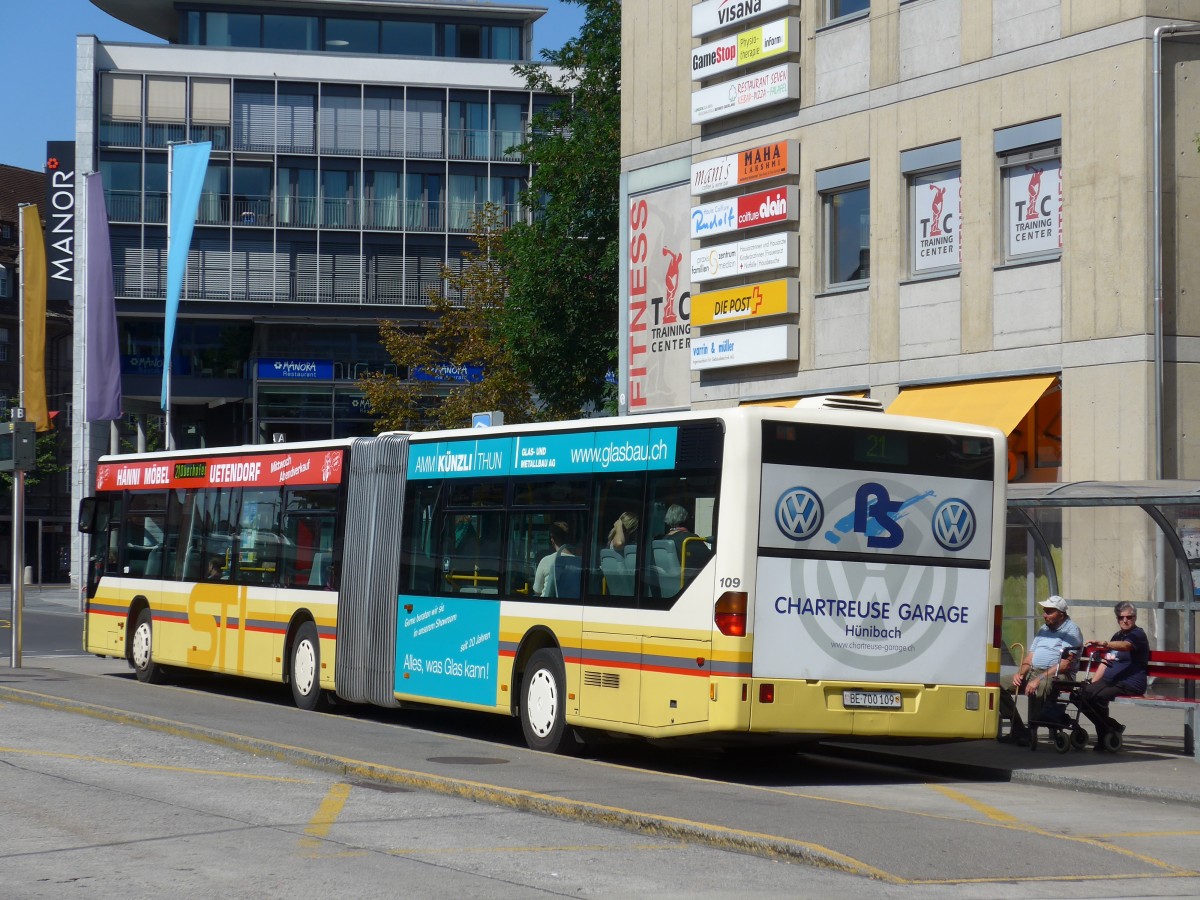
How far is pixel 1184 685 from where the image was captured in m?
15.5

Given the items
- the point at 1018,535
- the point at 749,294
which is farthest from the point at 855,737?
the point at 749,294

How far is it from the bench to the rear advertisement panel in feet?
6.78

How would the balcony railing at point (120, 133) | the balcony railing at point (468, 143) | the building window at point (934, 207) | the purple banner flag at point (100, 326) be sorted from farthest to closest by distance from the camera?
1. the balcony railing at point (468, 143)
2. the balcony railing at point (120, 133)
3. the purple banner flag at point (100, 326)
4. the building window at point (934, 207)

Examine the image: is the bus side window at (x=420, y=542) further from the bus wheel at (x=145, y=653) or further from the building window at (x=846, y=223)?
the building window at (x=846, y=223)

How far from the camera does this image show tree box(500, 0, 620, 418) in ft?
132

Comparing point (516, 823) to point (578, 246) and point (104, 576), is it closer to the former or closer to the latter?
point (104, 576)

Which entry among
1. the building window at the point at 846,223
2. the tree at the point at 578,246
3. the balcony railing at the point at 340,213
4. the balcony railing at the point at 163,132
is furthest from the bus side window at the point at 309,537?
the balcony railing at the point at 163,132

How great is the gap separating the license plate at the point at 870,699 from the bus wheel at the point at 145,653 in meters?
11.6

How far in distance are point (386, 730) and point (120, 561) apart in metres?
7.84

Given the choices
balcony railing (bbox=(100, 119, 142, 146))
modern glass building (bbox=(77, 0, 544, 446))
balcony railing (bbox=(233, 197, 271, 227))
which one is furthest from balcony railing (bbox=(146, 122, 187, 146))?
balcony railing (bbox=(233, 197, 271, 227))

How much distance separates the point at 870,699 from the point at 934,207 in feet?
43.0

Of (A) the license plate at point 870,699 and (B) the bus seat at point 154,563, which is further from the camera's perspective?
(B) the bus seat at point 154,563

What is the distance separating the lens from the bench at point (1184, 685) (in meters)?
15.0

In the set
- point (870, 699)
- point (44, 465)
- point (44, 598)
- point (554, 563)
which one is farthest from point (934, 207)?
point (44, 465)
